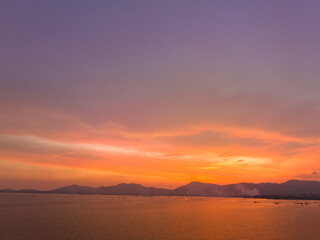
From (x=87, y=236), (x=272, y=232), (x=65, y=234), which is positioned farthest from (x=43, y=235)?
(x=272, y=232)

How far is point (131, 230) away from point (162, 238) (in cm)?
1111

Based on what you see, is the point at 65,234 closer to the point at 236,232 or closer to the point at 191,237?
the point at 191,237

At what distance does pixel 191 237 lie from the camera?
5256cm

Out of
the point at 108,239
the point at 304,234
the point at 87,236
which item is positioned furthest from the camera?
the point at 304,234

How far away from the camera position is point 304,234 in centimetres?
5791

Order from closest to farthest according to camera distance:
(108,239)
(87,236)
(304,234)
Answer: (108,239)
(87,236)
(304,234)

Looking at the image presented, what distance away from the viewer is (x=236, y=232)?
59.5 m

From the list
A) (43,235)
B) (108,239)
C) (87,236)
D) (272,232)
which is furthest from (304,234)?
(43,235)

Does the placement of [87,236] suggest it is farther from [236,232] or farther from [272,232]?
[272,232]

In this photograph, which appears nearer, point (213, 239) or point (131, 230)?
point (213, 239)

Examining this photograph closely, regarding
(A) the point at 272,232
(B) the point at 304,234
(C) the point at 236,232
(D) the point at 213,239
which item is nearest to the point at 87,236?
(D) the point at 213,239

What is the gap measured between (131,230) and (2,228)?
29000 mm

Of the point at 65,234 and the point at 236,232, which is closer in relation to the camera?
the point at 65,234

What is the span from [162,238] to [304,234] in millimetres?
31554
